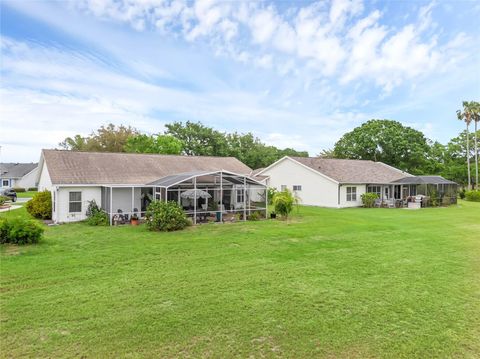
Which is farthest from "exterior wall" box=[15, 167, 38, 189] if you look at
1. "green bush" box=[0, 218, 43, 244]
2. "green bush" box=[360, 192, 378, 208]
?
"green bush" box=[360, 192, 378, 208]

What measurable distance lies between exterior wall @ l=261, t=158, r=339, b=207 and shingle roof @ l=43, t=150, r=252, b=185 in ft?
28.8

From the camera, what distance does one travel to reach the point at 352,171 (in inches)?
1240

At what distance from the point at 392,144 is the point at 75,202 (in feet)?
137

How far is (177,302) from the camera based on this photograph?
21.1 feet

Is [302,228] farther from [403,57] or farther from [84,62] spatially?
[84,62]

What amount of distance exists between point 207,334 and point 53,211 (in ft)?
54.5

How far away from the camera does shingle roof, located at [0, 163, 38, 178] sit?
53.5m

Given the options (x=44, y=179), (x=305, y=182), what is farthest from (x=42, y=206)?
(x=305, y=182)

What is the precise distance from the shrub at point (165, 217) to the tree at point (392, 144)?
37770mm

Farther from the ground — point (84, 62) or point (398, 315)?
point (84, 62)

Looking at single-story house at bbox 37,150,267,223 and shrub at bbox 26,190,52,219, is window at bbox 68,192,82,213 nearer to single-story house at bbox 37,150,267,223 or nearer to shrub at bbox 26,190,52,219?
single-story house at bbox 37,150,267,223

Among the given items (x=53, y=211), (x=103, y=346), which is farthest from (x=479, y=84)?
(x=53, y=211)

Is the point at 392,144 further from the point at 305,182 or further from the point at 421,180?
the point at 305,182

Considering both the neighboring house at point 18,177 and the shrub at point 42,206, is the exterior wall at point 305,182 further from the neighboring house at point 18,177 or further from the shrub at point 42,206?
the neighboring house at point 18,177
